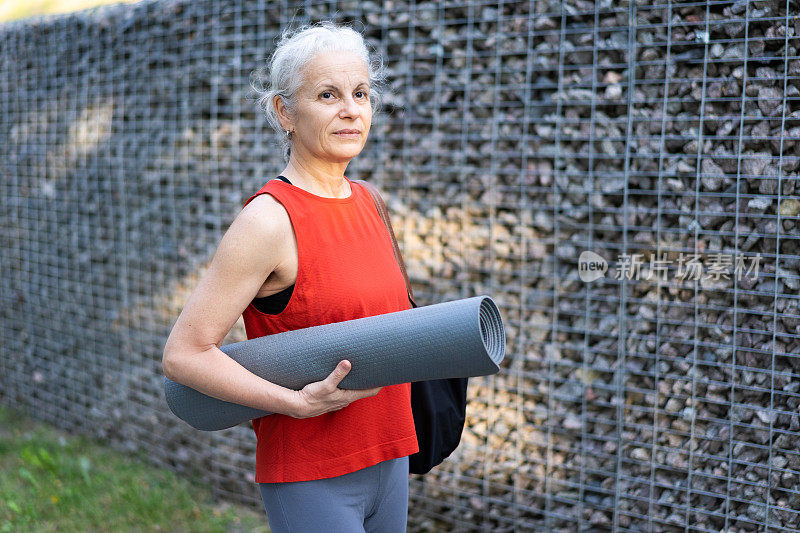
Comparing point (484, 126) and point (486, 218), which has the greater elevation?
point (484, 126)

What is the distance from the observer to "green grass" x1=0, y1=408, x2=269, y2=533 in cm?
317

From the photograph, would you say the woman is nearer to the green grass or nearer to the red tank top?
the red tank top

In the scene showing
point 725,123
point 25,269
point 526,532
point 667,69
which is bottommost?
point 526,532

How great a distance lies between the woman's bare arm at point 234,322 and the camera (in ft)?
4.44

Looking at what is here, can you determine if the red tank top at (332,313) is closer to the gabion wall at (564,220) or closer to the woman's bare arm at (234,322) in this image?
the woman's bare arm at (234,322)

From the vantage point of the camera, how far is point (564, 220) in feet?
8.51

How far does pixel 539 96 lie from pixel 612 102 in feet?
0.97

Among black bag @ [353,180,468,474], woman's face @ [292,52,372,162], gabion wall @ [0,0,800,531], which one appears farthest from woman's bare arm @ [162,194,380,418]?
gabion wall @ [0,0,800,531]

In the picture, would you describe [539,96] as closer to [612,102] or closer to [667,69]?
[612,102]

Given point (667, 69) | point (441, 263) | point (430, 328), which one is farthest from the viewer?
point (441, 263)

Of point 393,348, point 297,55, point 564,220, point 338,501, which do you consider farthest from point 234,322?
point 564,220

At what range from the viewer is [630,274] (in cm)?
246

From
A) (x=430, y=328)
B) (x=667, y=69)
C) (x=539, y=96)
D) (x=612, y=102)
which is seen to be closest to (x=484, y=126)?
(x=539, y=96)

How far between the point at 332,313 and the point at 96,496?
2574 mm
